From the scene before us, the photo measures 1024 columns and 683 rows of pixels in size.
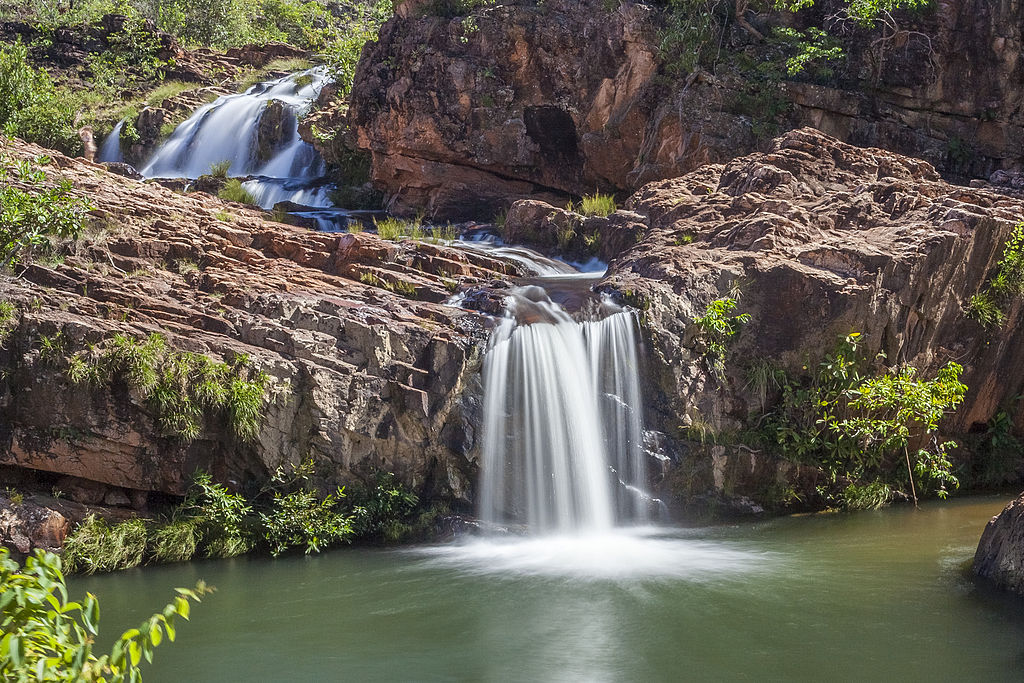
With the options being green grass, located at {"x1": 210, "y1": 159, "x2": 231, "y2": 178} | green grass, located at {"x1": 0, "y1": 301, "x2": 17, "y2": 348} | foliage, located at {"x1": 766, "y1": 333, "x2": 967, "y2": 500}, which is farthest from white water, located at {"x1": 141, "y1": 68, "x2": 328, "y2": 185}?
foliage, located at {"x1": 766, "y1": 333, "x2": 967, "y2": 500}

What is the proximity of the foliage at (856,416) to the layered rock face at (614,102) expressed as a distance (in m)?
7.69

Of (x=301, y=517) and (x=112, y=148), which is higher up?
(x=112, y=148)

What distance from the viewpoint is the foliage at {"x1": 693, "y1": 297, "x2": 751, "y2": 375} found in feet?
37.0

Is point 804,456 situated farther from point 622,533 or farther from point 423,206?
A: point 423,206

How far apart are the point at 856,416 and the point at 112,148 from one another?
21.3m

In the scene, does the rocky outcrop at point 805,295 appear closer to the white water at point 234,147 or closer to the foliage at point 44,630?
the foliage at point 44,630

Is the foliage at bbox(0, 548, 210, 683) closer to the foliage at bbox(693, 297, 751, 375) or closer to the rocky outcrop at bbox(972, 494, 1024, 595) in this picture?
the rocky outcrop at bbox(972, 494, 1024, 595)

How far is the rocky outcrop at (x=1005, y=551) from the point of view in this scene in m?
7.81

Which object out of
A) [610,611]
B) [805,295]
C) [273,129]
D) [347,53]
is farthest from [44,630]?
[347,53]

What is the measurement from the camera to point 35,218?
10.6m

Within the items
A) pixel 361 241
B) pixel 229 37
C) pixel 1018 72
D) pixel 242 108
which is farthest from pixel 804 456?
pixel 229 37

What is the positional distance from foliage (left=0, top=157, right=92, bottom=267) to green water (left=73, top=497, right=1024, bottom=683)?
399 centimetres

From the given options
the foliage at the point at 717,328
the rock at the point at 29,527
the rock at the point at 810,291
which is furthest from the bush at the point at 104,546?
the foliage at the point at 717,328

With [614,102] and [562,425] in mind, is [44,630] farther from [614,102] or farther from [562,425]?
[614,102]
